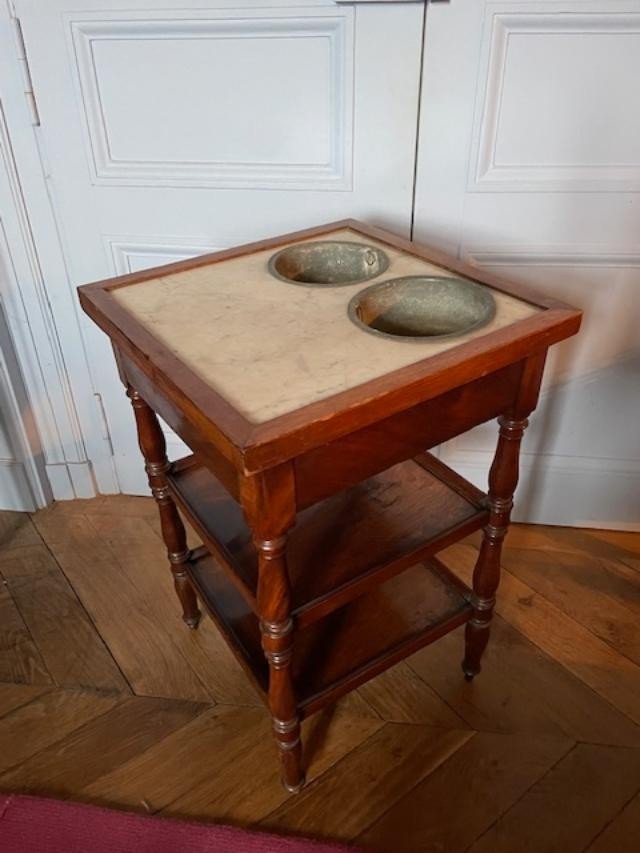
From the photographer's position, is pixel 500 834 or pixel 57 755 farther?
pixel 57 755

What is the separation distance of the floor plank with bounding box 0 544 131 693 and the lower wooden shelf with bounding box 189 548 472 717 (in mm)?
259

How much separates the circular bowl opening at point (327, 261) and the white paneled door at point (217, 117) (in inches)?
9.5

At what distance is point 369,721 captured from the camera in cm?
112

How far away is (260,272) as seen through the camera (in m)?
0.91

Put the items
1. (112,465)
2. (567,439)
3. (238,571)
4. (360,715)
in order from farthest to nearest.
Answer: (112,465), (567,439), (360,715), (238,571)

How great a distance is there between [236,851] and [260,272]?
2.56 feet

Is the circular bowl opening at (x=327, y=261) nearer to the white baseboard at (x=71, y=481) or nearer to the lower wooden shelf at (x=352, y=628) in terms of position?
the lower wooden shelf at (x=352, y=628)

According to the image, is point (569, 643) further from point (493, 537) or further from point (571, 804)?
point (493, 537)

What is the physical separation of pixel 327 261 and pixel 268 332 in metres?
0.25

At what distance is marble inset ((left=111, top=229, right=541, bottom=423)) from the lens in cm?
68

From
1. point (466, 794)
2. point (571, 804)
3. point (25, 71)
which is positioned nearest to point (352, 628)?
point (466, 794)

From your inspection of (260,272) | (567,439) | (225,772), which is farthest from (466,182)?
(225,772)

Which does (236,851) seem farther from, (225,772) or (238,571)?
(238,571)

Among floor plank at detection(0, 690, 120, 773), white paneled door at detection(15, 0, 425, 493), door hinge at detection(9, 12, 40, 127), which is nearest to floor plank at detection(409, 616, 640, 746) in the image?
floor plank at detection(0, 690, 120, 773)
